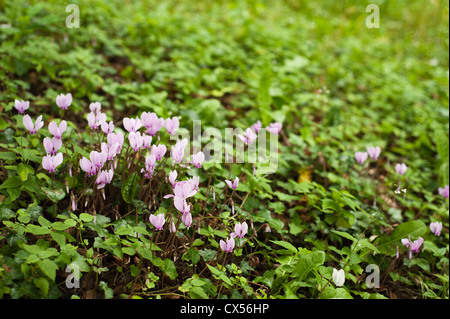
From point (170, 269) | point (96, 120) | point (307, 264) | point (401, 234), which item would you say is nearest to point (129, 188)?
point (96, 120)

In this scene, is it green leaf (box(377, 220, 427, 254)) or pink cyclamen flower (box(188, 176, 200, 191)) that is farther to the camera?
green leaf (box(377, 220, 427, 254))

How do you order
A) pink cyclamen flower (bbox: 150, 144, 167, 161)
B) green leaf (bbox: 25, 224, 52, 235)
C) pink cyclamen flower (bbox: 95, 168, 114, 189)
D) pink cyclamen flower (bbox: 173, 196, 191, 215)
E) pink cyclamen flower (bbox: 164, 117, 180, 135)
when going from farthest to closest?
pink cyclamen flower (bbox: 164, 117, 180, 135) < pink cyclamen flower (bbox: 150, 144, 167, 161) < pink cyclamen flower (bbox: 95, 168, 114, 189) < pink cyclamen flower (bbox: 173, 196, 191, 215) < green leaf (bbox: 25, 224, 52, 235)

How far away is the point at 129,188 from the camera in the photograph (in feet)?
6.88

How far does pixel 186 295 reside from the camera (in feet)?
6.21

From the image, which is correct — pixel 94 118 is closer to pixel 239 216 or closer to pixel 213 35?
pixel 239 216

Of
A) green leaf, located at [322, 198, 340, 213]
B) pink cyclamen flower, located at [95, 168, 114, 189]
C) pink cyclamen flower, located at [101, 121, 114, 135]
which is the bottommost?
green leaf, located at [322, 198, 340, 213]

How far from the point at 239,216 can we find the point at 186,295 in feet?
1.83

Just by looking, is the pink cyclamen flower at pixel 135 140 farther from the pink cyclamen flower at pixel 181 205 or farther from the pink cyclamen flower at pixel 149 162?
the pink cyclamen flower at pixel 181 205

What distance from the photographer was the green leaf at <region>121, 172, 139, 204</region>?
2.09 m

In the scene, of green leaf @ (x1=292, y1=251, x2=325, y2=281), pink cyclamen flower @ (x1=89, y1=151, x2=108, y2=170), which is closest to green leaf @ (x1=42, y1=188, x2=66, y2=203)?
pink cyclamen flower @ (x1=89, y1=151, x2=108, y2=170)

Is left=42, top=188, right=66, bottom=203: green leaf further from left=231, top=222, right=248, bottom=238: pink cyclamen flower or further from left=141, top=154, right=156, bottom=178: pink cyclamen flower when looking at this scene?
left=231, top=222, right=248, bottom=238: pink cyclamen flower

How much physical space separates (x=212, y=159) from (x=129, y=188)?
0.70 m

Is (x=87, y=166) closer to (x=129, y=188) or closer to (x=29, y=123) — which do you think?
(x=129, y=188)

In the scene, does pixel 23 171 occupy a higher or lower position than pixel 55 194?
higher
